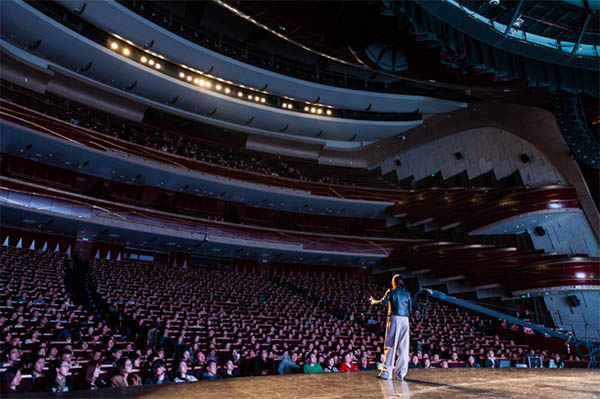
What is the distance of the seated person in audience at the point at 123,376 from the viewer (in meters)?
4.84

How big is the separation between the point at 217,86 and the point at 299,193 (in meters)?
7.70

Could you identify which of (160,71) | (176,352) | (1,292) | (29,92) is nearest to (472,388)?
(176,352)

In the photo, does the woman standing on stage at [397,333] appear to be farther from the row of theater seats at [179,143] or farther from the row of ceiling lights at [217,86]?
the row of ceiling lights at [217,86]

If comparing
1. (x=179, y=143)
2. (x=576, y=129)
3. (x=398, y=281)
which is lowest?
(x=398, y=281)

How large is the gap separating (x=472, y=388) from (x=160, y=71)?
19.8 m

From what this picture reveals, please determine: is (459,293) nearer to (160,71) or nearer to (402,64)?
(402,64)

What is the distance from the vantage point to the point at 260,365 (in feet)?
25.6

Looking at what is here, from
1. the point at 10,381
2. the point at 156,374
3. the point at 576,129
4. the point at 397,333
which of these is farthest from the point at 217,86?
the point at 397,333

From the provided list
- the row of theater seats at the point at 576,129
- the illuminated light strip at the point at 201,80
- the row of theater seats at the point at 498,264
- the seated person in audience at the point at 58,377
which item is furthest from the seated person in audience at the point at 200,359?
the row of theater seats at the point at 576,129

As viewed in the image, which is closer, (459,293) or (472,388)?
(472,388)

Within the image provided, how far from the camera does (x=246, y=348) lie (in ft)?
32.2

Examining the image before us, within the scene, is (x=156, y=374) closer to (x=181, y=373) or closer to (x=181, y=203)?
(x=181, y=373)

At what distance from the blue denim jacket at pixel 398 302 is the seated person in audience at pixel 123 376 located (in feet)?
11.2

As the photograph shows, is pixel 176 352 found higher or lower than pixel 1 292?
lower
